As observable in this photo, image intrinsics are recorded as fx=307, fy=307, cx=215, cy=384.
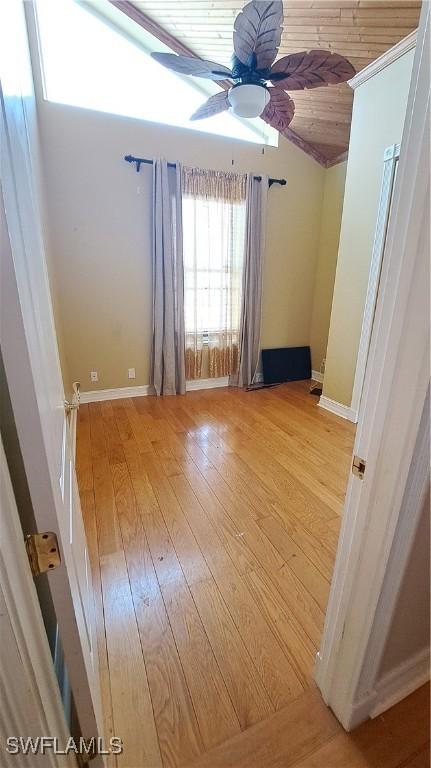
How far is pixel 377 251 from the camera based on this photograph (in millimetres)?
2652

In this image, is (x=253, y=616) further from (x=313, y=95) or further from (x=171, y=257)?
(x=313, y=95)

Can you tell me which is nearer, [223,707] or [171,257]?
[223,707]

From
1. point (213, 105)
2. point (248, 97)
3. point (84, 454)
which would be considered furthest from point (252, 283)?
point (84, 454)

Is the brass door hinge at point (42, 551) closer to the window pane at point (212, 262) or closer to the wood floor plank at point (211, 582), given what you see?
the wood floor plank at point (211, 582)

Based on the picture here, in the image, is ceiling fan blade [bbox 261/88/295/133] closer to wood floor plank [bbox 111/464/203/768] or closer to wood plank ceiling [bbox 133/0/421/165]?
wood plank ceiling [bbox 133/0/421/165]

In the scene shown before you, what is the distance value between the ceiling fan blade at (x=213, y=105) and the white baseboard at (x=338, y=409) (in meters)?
2.70

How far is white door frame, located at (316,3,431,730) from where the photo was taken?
57cm

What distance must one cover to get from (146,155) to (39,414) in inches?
138

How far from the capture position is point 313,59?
5.21 ft

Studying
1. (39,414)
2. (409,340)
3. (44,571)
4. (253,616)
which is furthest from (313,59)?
(253,616)

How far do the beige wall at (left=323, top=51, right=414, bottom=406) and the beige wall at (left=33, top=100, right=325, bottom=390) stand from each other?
1.03 metres

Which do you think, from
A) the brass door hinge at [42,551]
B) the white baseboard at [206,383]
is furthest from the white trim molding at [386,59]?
the brass door hinge at [42,551]

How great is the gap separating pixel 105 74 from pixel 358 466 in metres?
3.97

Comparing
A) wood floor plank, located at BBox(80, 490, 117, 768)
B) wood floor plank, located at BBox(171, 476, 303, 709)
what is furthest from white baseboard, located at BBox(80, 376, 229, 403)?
wood floor plank, located at BBox(171, 476, 303, 709)
